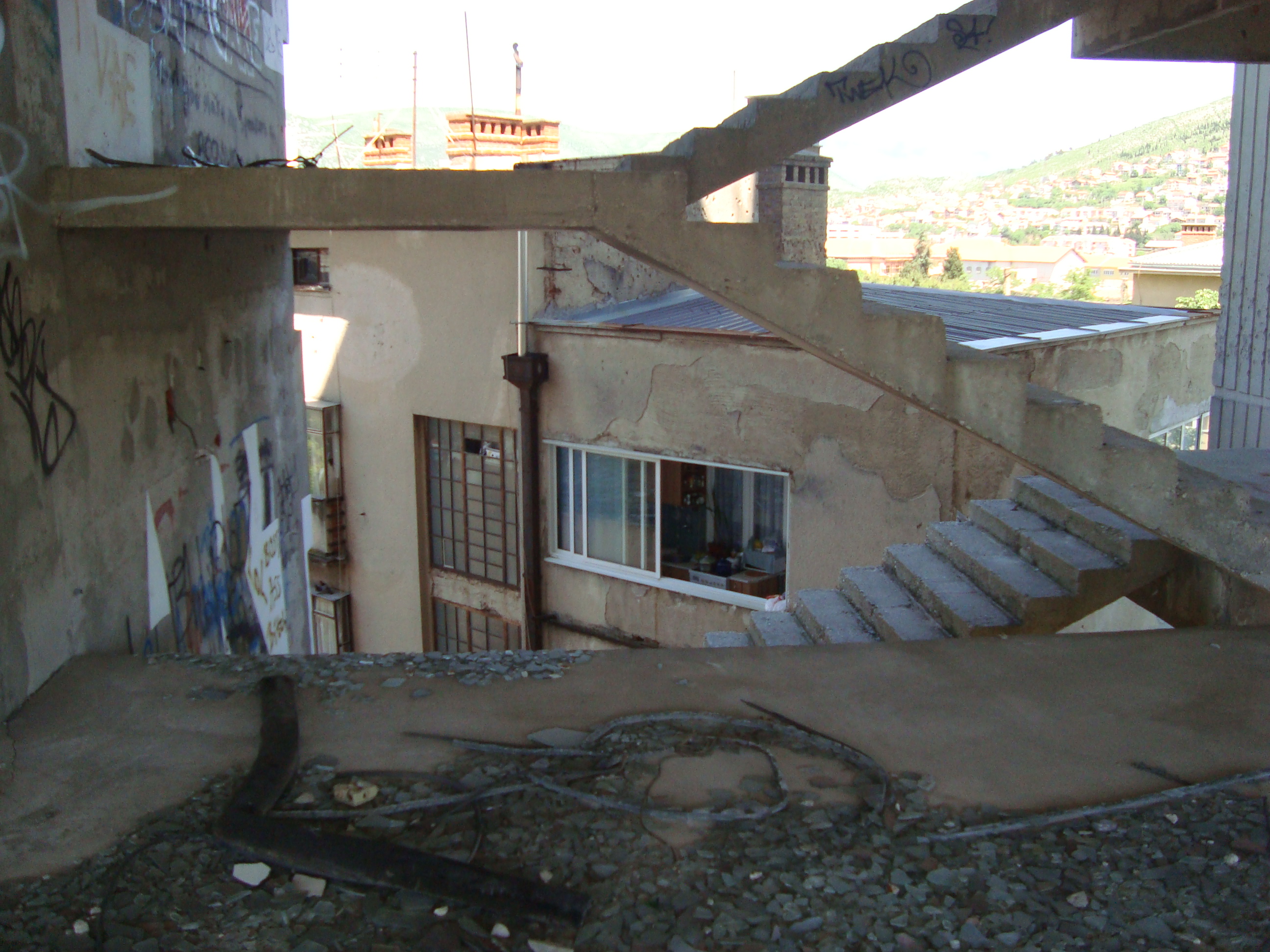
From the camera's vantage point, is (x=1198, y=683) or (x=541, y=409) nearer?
(x=1198, y=683)

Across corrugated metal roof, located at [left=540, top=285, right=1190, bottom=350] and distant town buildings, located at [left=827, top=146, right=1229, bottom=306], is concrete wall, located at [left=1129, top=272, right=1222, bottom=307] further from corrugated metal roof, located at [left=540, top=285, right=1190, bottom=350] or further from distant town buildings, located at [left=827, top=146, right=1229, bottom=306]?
corrugated metal roof, located at [left=540, top=285, right=1190, bottom=350]

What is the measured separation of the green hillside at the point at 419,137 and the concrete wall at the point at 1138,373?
13.1 ft

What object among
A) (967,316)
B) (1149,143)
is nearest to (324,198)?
(967,316)

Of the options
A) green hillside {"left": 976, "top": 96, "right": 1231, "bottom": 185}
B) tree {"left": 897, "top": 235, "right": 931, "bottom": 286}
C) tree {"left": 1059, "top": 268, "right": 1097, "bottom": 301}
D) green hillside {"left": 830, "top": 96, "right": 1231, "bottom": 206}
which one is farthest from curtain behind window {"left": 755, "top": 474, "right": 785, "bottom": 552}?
green hillside {"left": 976, "top": 96, "right": 1231, "bottom": 185}

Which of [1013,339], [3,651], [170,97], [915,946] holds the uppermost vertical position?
[170,97]

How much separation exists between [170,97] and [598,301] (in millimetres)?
7081

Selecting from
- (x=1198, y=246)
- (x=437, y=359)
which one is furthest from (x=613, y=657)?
(x=1198, y=246)

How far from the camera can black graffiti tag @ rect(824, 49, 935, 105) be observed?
527cm

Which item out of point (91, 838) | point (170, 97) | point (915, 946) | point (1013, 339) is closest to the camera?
point (915, 946)

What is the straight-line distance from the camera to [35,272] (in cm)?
397

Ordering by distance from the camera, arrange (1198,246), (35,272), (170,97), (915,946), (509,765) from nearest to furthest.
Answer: (915,946) < (509,765) < (35,272) < (170,97) < (1198,246)

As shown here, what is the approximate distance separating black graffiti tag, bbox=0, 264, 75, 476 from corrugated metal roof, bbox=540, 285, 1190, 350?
19.5 feet

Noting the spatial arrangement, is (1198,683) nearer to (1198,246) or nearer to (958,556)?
(958,556)

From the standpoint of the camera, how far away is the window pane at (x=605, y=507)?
11.5 metres
